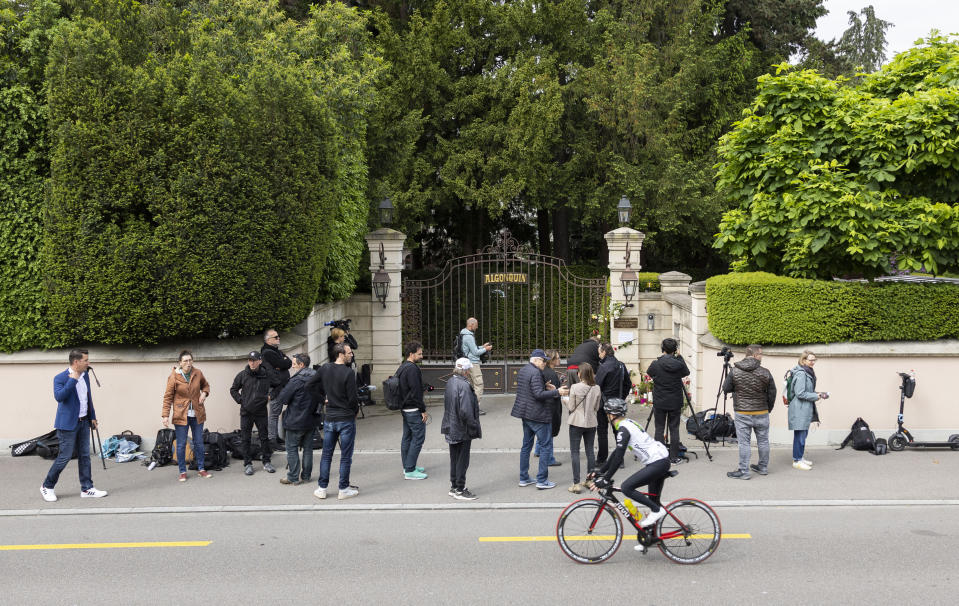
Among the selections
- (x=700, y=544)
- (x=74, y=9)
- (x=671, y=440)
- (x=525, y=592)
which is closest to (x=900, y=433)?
(x=671, y=440)

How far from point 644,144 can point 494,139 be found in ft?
A: 14.9

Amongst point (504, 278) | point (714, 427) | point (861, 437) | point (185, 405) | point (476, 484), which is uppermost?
point (504, 278)

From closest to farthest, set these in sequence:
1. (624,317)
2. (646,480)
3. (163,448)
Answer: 1. (646,480)
2. (163,448)
3. (624,317)

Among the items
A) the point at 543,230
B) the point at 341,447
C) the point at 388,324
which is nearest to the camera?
the point at 341,447

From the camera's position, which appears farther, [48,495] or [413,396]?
[413,396]

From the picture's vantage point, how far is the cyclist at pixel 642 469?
6961 mm

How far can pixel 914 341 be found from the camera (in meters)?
12.2

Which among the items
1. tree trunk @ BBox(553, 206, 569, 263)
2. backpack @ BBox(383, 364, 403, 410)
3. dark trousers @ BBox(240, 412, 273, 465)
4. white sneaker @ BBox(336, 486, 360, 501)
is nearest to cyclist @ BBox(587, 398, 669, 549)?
backpack @ BBox(383, 364, 403, 410)

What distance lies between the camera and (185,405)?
10164 millimetres

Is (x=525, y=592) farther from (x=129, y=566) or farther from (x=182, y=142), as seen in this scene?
(x=182, y=142)

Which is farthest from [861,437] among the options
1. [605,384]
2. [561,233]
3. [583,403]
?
[561,233]

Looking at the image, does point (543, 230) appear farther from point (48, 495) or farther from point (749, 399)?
point (48, 495)

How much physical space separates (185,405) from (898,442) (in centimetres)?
1038

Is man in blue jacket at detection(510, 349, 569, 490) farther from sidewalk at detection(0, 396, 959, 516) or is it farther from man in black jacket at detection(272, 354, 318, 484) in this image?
man in black jacket at detection(272, 354, 318, 484)
